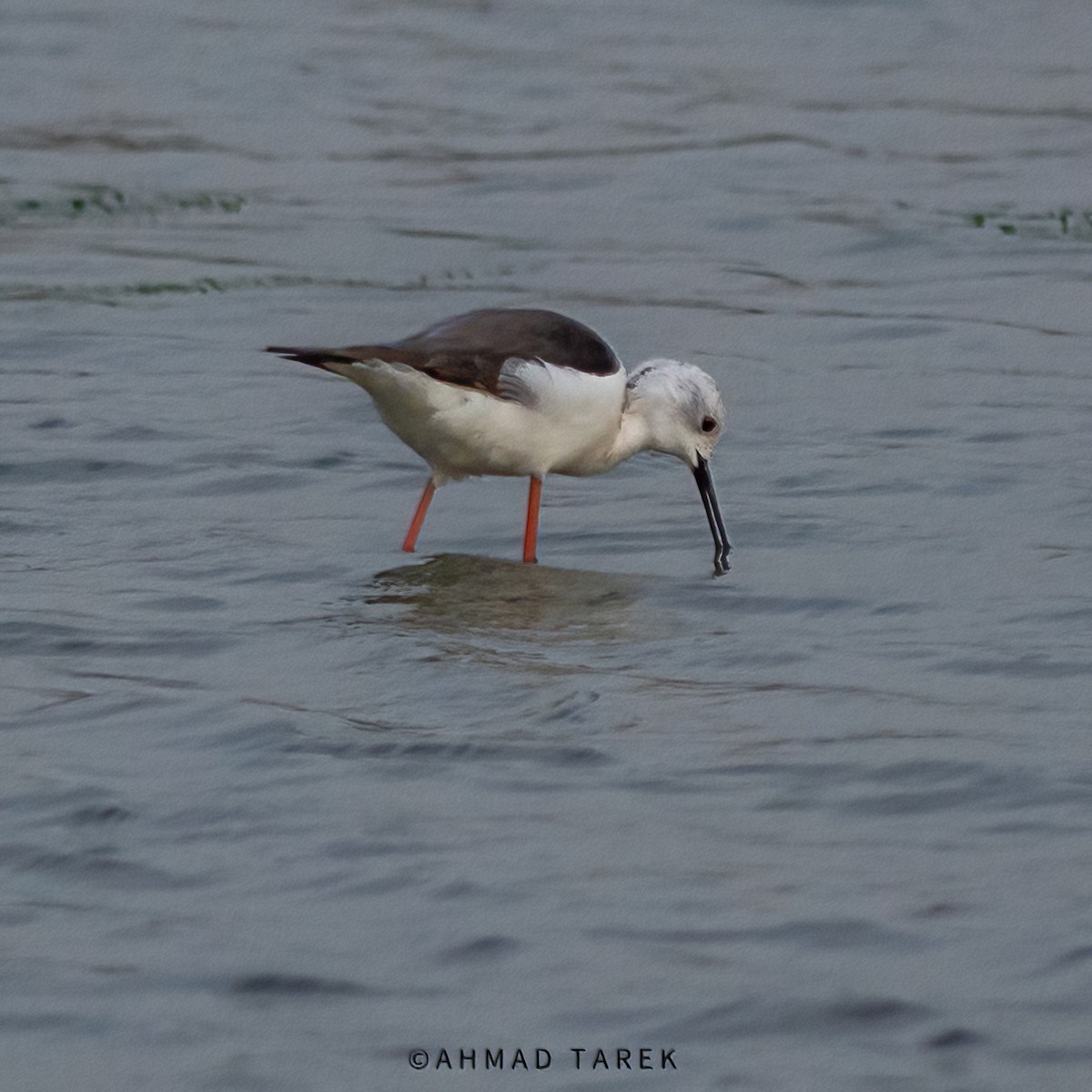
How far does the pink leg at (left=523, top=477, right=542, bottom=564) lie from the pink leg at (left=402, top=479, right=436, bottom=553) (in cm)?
37

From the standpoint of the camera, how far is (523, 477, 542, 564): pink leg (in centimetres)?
861

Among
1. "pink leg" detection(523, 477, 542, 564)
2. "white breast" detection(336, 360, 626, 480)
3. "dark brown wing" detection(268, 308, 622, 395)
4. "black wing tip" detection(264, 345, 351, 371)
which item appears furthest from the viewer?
"pink leg" detection(523, 477, 542, 564)

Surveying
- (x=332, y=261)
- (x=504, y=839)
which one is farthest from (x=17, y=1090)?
(x=332, y=261)

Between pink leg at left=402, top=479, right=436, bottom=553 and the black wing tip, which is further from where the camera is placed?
pink leg at left=402, top=479, right=436, bottom=553

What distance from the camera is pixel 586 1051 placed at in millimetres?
4500

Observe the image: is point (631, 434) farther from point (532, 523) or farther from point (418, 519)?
point (418, 519)

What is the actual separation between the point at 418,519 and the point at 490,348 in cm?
80

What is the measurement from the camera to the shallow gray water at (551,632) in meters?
4.70

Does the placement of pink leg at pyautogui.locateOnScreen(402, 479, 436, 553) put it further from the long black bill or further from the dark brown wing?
the long black bill

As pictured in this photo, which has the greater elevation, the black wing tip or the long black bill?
the black wing tip

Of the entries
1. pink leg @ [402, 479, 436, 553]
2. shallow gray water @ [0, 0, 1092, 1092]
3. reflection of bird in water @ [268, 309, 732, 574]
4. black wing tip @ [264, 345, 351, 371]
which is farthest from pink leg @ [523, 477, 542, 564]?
black wing tip @ [264, 345, 351, 371]

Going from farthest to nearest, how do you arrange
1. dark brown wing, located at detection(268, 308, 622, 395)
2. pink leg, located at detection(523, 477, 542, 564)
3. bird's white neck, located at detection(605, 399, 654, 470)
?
bird's white neck, located at detection(605, 399, 654, 470) < pink leg, located at detection(523, 477, 542, 564) < dark brown wing, located at detection(268, 308, 622, 395)

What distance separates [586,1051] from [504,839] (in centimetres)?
107

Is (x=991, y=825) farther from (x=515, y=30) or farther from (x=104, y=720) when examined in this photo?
(x=515, y=30)
